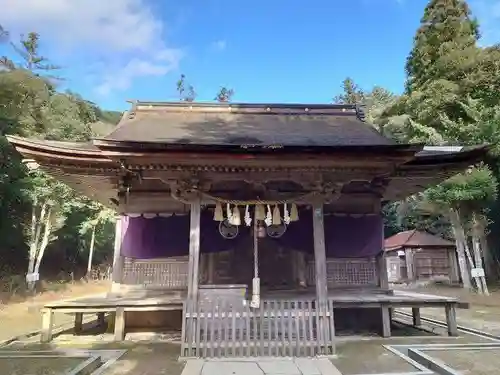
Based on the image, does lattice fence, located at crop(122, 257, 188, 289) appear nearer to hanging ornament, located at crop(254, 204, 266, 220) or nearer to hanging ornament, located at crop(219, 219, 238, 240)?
hanging ornament, located at crop(219, 219, 238, 240)

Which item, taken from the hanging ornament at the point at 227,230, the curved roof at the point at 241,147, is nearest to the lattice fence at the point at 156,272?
the hanging ornament at the point at 227,230

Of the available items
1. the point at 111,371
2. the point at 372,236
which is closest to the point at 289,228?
the point at 372,236

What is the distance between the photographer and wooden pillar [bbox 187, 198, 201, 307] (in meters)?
6.18

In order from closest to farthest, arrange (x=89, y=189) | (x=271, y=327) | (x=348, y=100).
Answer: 1. (x=271, y=327)
2. (x=89, y=189)
3. (x=348, y=100)

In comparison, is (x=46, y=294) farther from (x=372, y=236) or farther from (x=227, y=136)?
(x=372, y=236)

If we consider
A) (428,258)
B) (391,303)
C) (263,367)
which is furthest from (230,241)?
(428,258)

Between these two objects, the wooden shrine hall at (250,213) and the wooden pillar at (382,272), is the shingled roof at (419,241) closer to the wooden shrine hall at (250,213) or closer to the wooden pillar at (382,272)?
the wooden shrine hall at (250,213)

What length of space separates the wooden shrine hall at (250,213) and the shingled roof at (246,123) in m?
0.04

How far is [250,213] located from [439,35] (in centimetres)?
2078

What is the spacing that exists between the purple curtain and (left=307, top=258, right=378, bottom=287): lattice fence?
0.56 feet

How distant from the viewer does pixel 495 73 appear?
18031mm

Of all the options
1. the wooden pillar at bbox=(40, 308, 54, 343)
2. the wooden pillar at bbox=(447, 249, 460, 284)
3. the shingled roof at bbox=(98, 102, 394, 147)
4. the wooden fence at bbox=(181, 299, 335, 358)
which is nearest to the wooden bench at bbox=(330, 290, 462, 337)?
the wooden fence at bbox=(181, 299, 335, 358)

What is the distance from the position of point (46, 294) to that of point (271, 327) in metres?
17.0

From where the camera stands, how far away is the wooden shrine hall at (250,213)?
19.5ft
